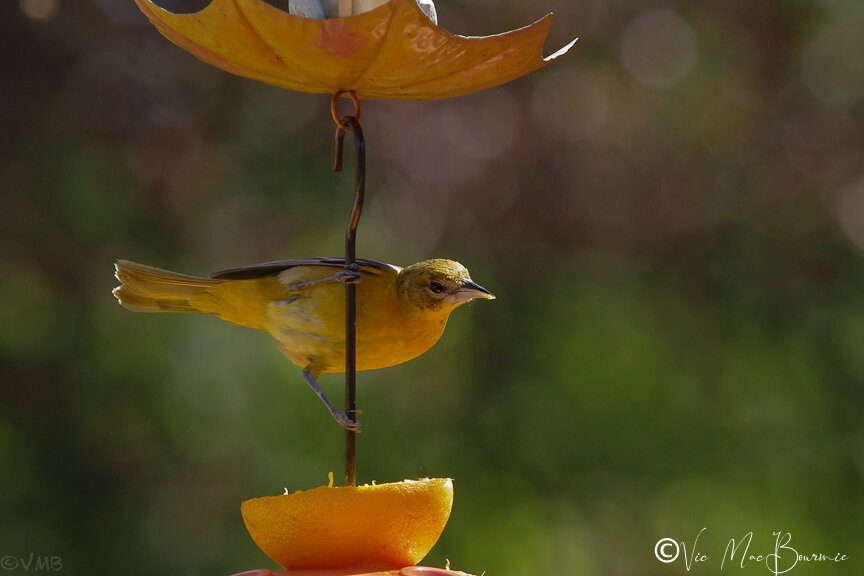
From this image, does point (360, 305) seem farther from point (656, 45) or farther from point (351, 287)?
point (656, 45)

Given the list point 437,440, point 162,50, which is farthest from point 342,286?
point 162,50

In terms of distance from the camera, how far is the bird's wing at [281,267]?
7.35ft

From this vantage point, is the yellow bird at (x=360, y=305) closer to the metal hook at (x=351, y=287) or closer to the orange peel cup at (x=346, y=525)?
the metal hook at (x=351, y=287)

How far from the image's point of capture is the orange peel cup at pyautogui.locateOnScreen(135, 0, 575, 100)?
5.85 ft

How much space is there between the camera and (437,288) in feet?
7.29

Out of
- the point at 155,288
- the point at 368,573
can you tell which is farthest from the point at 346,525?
the point at 155,288

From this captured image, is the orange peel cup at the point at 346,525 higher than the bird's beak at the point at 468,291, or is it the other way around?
the bird's beak at the point at 468,291

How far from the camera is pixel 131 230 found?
184 inches

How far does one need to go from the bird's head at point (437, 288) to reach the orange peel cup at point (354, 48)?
390 mm

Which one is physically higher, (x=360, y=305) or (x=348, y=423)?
(x=360, y=305)

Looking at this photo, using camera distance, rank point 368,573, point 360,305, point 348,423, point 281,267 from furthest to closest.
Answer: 1. point 281,267
2. point 360,305
3. point 348,423
4. point 368,573

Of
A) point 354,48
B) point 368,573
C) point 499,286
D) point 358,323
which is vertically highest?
point 499,286

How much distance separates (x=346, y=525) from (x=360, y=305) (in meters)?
0.55

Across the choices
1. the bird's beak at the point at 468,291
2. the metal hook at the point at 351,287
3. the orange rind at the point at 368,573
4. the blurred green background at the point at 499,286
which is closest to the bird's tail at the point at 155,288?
the metal hook at the point at 351,287
